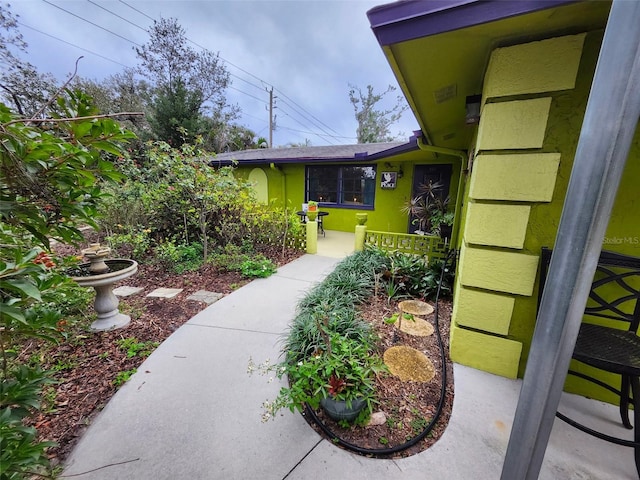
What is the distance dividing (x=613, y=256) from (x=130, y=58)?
72.6 ft

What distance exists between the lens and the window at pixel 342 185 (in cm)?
817

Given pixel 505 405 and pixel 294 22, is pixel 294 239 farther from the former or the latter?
pixel 294 22

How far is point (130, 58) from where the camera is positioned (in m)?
15.3

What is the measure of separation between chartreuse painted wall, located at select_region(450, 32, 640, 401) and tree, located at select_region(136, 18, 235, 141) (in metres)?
15.6

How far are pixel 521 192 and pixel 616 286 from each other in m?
0.87

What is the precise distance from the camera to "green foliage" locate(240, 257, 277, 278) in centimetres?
449

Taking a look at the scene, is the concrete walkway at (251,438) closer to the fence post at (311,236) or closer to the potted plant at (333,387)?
the potted plant at (333,387)

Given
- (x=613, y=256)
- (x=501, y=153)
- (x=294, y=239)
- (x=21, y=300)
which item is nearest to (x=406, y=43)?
(x=501, y=153)

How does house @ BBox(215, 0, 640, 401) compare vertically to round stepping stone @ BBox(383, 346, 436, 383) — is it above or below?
above

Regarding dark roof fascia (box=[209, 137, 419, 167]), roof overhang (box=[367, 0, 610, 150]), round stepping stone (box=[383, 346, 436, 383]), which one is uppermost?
dark roof fascia (box=[209, 137, 419, 167])

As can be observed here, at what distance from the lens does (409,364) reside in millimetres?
2258

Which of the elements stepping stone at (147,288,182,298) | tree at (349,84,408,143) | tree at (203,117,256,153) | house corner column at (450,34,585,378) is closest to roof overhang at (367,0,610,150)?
house corner column at (450,34,585,378)

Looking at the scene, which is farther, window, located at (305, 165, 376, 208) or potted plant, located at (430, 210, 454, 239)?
window, located at (305, 165, 376, 208)

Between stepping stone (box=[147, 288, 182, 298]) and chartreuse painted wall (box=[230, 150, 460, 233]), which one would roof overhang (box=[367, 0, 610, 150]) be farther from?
chartreuse painted wall (box=[230, 150, 460, 233])
